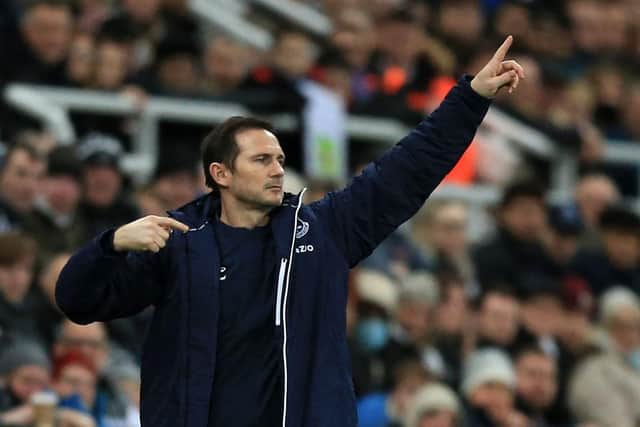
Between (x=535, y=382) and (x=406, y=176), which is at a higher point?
(x=406, y=176)

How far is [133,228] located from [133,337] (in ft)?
12.6

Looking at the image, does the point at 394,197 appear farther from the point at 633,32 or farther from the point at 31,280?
the point at 633,32

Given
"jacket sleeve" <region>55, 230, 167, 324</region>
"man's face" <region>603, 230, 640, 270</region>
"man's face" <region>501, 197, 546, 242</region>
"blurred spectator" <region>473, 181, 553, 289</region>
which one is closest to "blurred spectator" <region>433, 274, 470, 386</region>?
"blurred spectator" <region>473, 181, 553, 289</region>

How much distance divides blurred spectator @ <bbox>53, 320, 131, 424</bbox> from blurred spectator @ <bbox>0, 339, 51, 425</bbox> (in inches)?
13.3

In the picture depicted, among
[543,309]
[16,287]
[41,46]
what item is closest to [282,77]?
[41,46]

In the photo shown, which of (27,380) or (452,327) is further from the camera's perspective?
(452,327)

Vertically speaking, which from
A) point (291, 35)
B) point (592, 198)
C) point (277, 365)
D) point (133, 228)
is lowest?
point (277, 365)

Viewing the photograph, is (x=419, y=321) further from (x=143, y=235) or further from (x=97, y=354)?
(x=143, y=235)

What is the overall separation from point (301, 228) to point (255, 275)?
0.70 feet

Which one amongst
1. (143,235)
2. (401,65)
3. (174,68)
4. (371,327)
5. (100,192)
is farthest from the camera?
(401,65)

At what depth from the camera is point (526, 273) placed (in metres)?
11.8

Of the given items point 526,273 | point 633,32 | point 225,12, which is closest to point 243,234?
point 526,273

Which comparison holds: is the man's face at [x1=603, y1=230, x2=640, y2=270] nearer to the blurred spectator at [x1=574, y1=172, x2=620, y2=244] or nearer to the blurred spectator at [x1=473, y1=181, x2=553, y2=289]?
the blurred spectator at [x1=574, y1=172, x2=620, y2=244]

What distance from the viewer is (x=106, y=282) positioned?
6.09 m
